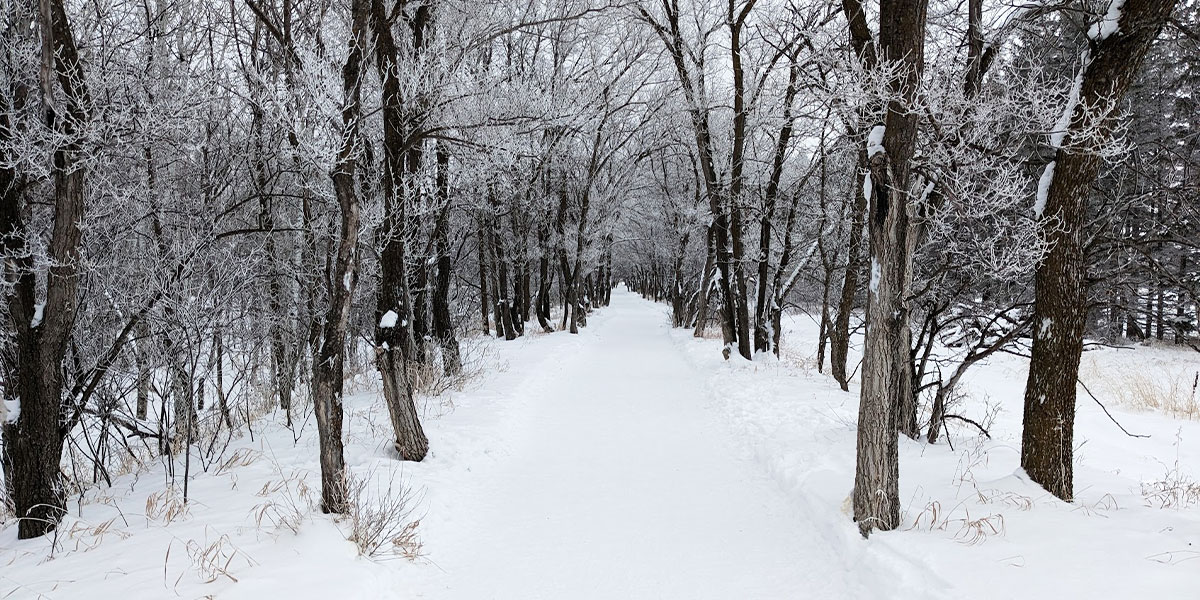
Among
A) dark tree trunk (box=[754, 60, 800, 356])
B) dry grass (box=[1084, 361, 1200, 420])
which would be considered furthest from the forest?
dark tree trunk (box=[754, 60, 800, 356])

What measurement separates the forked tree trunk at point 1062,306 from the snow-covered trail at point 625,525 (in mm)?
1990

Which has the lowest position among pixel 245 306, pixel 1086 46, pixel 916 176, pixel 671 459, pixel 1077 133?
pixel 671 459

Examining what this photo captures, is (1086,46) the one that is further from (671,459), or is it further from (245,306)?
(245,306)

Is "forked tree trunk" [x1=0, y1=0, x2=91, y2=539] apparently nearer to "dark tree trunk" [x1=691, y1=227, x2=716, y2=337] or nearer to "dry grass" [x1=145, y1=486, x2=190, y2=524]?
"dry grass" [x1=145, y1=486, x2=190, y2=524]

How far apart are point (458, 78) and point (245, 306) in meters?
4.07

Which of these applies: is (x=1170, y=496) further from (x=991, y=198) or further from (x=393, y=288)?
(x=393, y=288)

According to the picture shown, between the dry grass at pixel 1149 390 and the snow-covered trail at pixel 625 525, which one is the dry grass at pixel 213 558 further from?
the dry grass at pixel 1149 390

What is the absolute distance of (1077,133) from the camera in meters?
4.08

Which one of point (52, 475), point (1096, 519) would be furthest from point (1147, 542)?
point (52, 475)

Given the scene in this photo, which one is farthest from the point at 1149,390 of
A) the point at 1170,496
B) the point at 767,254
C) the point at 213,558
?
the point at 213,558

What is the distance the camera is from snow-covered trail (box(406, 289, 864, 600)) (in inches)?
160

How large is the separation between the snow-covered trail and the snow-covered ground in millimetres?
22

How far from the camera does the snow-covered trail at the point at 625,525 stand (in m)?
4.05

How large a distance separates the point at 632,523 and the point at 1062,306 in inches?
158
